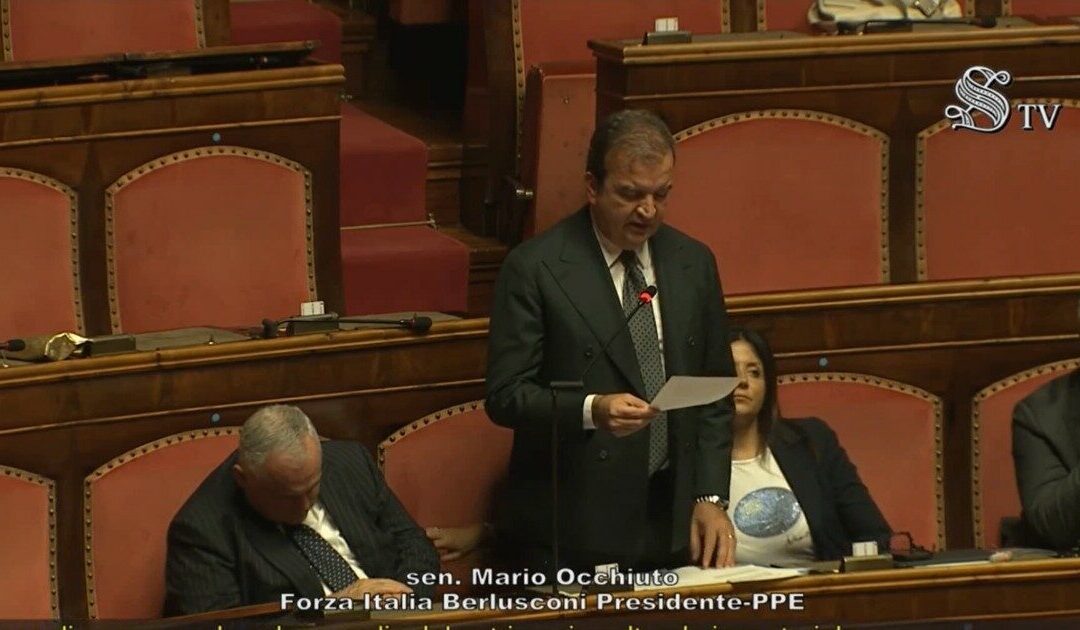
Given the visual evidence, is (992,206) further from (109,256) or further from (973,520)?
(109,256)

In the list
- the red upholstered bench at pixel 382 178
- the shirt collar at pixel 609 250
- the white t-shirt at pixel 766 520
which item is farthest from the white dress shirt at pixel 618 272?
the red upholstered bench at pixel 382 178

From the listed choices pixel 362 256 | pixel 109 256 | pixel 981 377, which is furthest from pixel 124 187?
pixel 981 377

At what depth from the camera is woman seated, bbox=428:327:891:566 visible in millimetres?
1038

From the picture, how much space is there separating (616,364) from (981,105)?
0.41 meters

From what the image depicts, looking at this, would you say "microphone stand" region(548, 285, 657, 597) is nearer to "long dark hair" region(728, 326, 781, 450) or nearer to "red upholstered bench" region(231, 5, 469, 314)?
"long dark hair" region(728, 326, 781, 450)

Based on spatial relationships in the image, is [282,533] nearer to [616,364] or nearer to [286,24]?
[616,364]

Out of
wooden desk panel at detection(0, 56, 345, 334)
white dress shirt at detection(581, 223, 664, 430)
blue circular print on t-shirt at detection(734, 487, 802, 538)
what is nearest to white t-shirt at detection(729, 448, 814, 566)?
blue circular print on t-shirt at detection(734, 487, 802, 538)

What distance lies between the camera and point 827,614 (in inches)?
34.3

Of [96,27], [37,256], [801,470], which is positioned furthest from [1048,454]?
[96,27]

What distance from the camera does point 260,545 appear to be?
977 mm

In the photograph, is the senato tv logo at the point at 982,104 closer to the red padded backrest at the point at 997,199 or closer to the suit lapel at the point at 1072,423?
the red padded backrest at the point at 997,199

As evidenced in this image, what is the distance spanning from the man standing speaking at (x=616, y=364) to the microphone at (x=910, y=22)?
37cm

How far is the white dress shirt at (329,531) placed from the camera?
100cm

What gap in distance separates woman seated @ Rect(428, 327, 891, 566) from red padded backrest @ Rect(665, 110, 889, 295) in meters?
0.18
